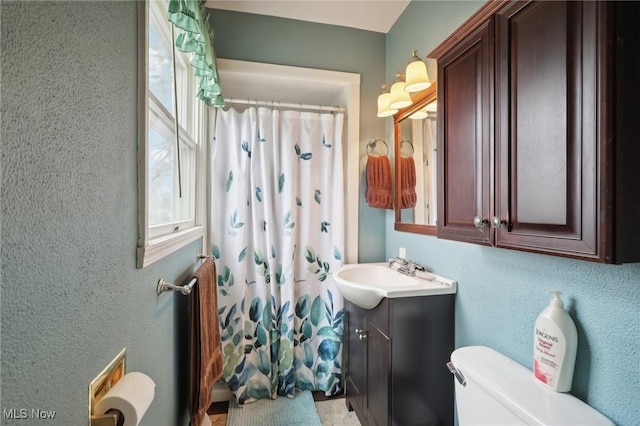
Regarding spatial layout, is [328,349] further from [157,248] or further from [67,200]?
[67,200]

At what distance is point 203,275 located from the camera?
4.33ft

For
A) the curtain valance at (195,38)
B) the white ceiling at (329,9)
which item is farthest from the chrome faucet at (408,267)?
the white ceiling at (329,9)

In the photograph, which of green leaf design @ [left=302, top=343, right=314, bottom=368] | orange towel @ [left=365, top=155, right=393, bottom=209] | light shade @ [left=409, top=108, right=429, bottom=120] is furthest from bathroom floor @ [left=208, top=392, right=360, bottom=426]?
light shade @ [left=409, top=108, right=429, bottom=120]

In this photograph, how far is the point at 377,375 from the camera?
4.71 feet

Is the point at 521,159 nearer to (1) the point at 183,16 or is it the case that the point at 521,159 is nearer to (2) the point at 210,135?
(1) the point at 183,16

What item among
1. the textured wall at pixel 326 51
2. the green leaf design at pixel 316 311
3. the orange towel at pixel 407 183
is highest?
the textured wall at pixel 326 51

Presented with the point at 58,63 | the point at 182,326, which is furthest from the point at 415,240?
the point at 58,63

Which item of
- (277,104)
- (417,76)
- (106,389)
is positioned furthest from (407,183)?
(106,389)

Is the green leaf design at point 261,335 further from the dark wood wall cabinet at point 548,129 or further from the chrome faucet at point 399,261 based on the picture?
the dark wood wall cabinet at point 548,129

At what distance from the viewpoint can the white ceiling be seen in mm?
1832

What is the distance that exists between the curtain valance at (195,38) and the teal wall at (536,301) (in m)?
1.25

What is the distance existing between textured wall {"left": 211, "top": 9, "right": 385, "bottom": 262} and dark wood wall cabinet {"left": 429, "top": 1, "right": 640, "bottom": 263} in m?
1.04

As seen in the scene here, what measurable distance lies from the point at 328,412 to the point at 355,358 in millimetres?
463

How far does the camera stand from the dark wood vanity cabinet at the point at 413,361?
1320mm
